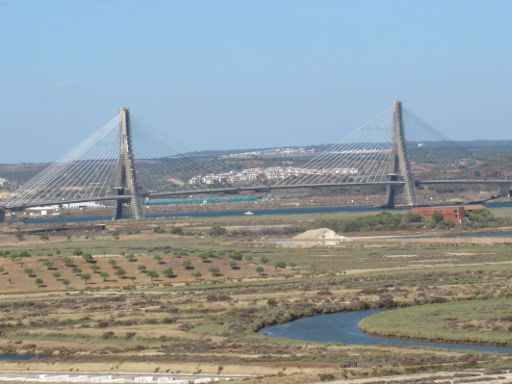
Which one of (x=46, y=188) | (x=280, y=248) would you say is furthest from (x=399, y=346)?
(x=46, y=188)

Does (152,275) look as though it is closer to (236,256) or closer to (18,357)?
(236,256)

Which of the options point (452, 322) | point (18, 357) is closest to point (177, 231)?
point (452, 322)

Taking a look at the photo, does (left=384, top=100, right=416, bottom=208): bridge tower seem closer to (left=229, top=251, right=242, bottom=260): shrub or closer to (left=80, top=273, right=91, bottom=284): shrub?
(left=229, top=251, right=242, bottom=260): shrub

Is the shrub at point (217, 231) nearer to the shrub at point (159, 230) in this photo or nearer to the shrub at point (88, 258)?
the shrub at point (159, 230)

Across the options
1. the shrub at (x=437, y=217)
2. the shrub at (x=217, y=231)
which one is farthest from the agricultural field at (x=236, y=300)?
the shrub at (x=437, y=217)

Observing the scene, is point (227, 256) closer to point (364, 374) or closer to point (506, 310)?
point (506, 310)

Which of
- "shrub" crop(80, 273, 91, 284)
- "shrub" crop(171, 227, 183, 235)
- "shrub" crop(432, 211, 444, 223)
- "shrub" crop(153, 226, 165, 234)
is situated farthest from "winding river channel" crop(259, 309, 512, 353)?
"shrub" crop(153, 226, 165, 234)
